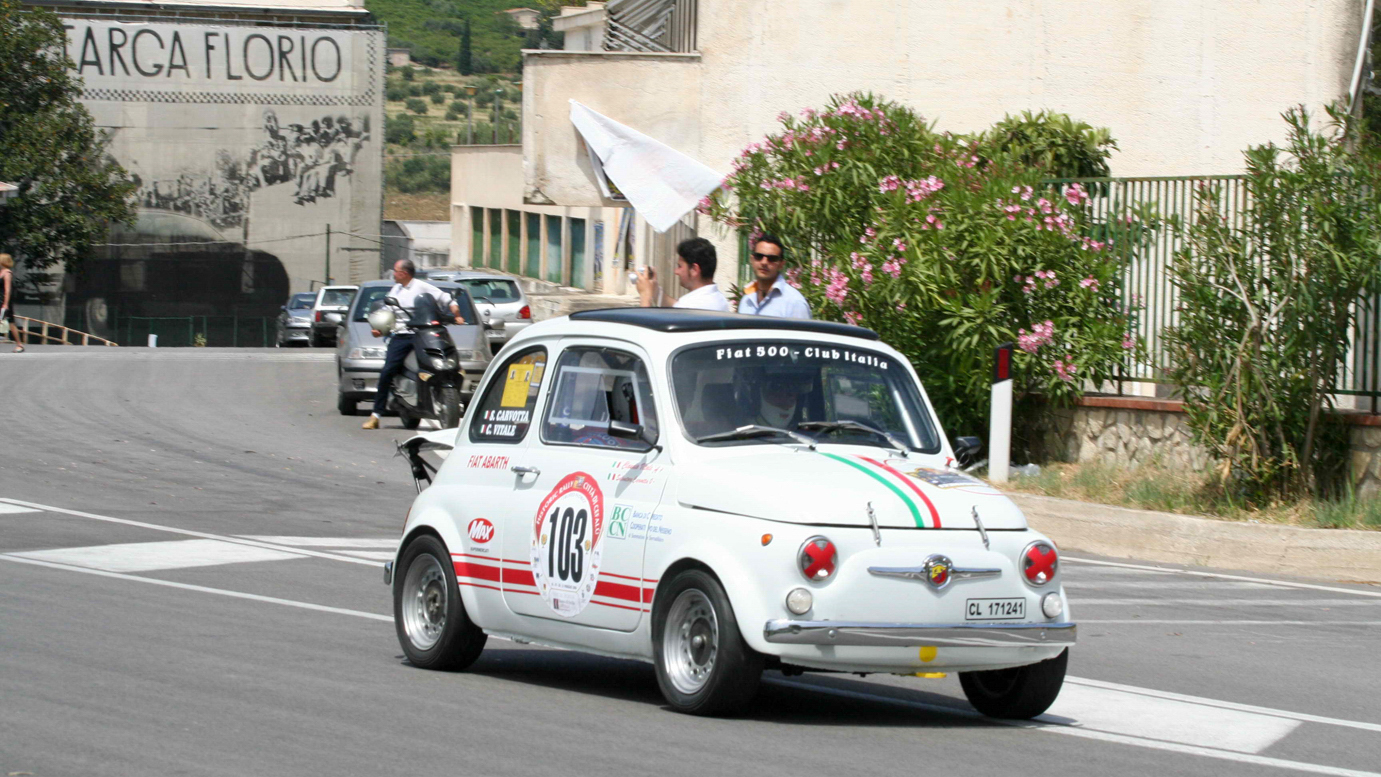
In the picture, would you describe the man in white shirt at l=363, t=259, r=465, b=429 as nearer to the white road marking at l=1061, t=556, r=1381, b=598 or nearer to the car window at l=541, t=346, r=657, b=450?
the white road marking at l=1061, t=556, r=1381, b=598

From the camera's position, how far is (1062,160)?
1892 cm

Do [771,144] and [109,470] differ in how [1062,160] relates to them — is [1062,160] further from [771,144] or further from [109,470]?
[109,470]

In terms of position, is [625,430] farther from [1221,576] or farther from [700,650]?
[1221,576]

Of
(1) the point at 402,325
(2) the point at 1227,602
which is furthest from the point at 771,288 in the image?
(1) the point at 402,325

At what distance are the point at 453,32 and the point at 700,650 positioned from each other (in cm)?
16846

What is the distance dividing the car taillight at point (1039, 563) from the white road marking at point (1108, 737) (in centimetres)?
65

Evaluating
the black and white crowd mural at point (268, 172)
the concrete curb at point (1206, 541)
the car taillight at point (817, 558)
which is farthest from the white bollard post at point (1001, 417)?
the black and white crowd mural at point (268, 172)

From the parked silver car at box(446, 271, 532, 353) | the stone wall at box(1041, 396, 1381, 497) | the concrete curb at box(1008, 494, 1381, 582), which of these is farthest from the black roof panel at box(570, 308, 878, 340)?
the parked silver car at box(446, 271, 532, 353)

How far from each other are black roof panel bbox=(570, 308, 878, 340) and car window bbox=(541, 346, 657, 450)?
174mm

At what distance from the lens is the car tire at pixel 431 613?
7855 mm

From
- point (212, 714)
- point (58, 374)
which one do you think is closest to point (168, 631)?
point (212, 714)

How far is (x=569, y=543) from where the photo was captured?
7285 mm

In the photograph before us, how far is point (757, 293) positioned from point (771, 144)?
6594 mm

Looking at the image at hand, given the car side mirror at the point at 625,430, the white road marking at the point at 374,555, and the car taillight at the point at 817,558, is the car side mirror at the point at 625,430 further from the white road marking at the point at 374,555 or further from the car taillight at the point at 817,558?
the white road marking at the point at 374,555
